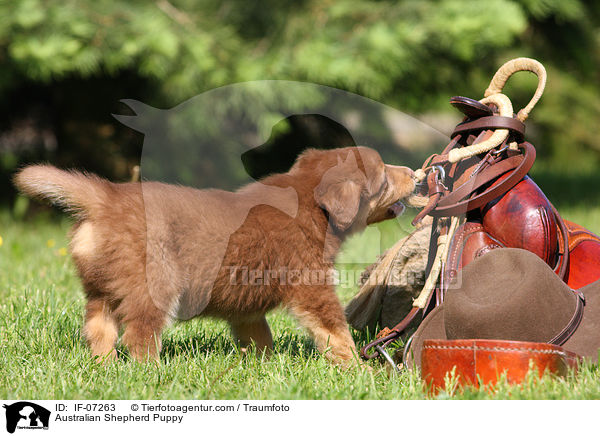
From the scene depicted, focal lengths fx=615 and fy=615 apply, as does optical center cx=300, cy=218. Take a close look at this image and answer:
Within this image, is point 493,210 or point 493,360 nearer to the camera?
point 493,360

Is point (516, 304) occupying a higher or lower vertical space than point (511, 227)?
lower

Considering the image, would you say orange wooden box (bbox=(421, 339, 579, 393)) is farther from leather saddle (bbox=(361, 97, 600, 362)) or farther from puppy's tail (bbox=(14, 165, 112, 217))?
puppy's tail (bbox=(14, 165, 112, 217))

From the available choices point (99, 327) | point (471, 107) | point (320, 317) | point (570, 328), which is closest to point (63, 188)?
point (99, 327)

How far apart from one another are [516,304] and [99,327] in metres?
2.12

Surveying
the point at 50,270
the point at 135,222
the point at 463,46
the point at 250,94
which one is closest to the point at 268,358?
the point at 135,222

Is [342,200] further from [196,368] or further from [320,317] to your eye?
[196,368]

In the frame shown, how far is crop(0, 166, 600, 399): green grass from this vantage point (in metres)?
2.68

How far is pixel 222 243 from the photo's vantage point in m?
3.24

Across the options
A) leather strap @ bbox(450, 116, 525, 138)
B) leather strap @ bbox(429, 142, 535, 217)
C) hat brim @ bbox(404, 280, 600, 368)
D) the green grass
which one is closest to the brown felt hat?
hat brim @ bbox(404, 280, 600, 368)

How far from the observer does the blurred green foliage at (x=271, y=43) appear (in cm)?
749

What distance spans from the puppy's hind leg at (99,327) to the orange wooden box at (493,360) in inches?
68.2

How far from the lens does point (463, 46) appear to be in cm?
782
